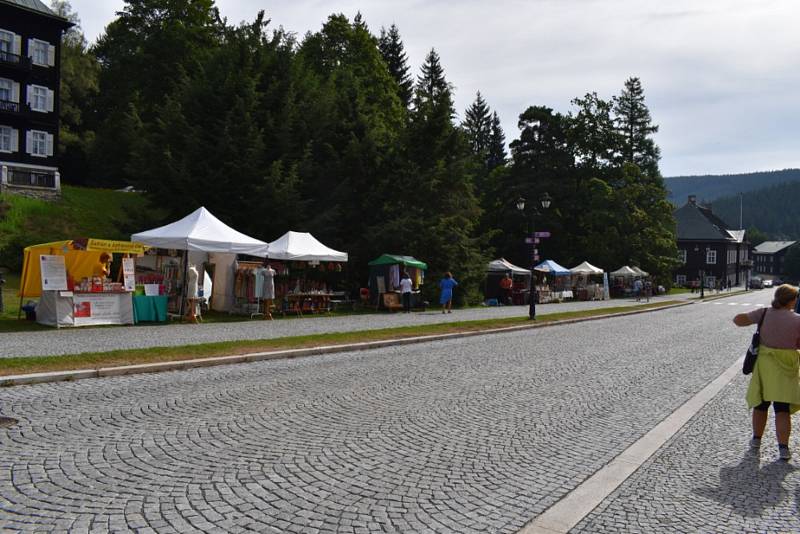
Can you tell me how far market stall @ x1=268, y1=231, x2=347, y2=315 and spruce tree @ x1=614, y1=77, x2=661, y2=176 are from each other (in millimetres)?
56636

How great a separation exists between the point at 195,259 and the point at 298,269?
482cm

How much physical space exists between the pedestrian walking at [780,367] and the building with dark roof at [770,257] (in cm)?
21103

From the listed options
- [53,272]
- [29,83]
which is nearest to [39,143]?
[29,83]

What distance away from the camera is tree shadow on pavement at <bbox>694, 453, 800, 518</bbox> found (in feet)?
16.2

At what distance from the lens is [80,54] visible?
184 ft

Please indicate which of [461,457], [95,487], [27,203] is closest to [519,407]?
[461,457]

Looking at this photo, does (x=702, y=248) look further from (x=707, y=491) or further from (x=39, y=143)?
(x=707, y=491)

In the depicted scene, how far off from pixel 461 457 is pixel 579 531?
1711 mm

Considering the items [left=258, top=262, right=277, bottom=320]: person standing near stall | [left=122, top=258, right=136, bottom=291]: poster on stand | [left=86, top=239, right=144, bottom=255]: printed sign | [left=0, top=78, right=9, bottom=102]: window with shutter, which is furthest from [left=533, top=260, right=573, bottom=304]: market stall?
[left=0, top=78, right=9, bottom=102]: window with shutter

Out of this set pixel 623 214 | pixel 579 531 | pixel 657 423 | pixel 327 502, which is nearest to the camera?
pixel 579 531

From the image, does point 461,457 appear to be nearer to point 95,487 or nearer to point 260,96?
point 95,487

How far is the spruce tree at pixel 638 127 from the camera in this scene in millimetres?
72250

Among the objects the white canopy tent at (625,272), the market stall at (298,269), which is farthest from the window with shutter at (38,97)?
the white canopy tent at (625,272)

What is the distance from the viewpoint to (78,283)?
1698cm
